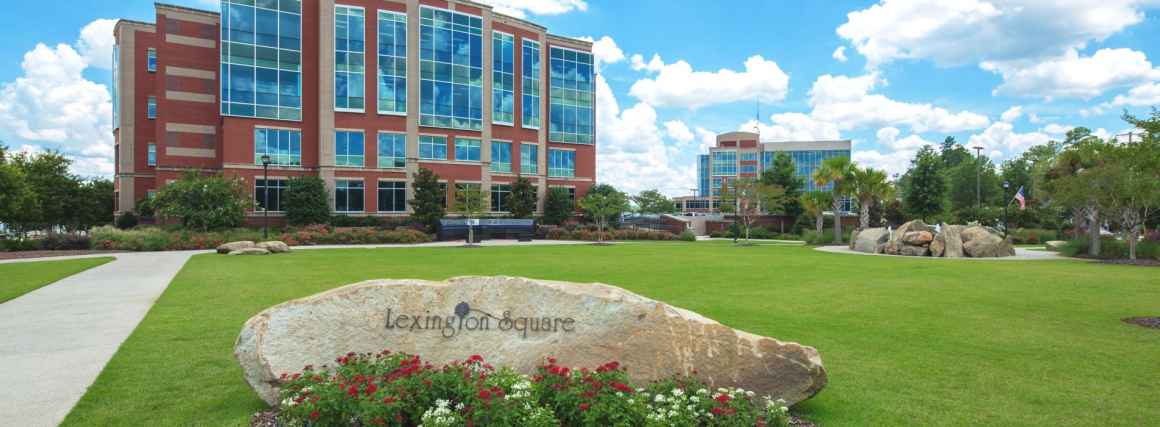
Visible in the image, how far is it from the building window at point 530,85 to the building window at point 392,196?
1382 centimetres

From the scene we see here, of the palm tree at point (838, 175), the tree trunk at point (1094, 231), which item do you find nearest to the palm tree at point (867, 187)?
the palm tree at point (838, 175)

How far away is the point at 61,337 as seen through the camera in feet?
33.2

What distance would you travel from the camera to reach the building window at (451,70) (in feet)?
175

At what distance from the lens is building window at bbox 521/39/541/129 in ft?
197

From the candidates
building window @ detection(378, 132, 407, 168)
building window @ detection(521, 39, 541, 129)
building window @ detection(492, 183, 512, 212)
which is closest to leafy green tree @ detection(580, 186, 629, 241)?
building window @ detection(492, 183, 512, 212)

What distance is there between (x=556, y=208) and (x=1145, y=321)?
48501 millimetres

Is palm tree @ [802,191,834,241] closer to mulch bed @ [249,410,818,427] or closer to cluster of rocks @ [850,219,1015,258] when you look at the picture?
cluster of rocks @ [850,219,1015,258]

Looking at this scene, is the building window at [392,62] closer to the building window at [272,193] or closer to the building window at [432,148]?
the building window at [432,148]

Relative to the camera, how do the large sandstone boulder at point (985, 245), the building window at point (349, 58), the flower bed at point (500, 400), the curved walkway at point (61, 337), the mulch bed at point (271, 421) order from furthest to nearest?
the building window at point (349, 58)
the large sandstone boulder at point (985, 245)
the curved walkway at point (61, 337)
the mulch bed at point (271, 421)
the flower bed at point (500, 400)

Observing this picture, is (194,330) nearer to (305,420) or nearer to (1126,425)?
(305,420)

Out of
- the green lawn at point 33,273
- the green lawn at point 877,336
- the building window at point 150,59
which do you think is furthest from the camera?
the building window at point 150,59

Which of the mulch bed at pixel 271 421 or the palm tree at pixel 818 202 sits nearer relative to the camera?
the mulch bed at pixel 271 421

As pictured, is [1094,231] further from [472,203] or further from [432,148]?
[432,148]

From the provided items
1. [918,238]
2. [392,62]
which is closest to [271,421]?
[918,238]
